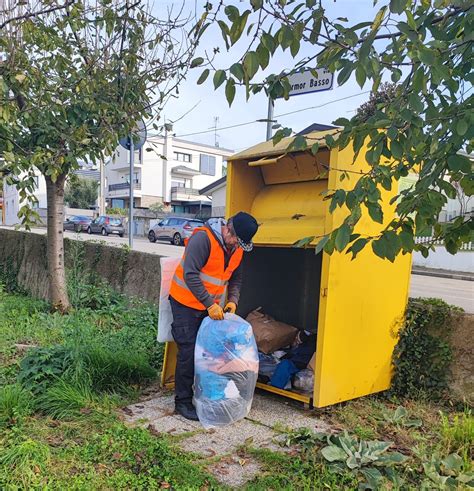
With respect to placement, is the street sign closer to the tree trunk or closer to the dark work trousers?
the tree trunk

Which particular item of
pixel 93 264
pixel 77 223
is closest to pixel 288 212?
pixel 93 264

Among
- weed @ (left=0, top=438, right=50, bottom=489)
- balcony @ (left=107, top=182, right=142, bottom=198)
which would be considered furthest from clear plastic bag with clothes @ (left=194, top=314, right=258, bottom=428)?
balcony @ (left=107, top=182, right=142, bottom=198)

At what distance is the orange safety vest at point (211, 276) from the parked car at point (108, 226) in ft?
90.3

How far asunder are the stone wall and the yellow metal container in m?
2.35

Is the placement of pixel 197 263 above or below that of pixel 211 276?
above

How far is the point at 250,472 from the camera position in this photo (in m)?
2.67

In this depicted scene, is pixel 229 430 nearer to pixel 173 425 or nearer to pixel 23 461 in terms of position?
pixel 173 425

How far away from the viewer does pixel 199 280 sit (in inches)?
133

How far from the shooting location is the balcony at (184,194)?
1837 inches

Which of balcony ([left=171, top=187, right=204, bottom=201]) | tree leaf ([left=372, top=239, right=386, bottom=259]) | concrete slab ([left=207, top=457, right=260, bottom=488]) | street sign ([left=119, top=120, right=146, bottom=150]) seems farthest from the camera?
balcony ([left=171, top=187, right=204, bottom=201])

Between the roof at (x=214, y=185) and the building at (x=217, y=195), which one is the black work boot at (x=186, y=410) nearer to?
the roof at (x=214, y=185)

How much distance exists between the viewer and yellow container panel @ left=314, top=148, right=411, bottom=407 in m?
3.30

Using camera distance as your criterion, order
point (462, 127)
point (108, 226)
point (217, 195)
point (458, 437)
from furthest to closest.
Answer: point (217, 195)
point (108, 226)
point (458, 437)
point (462, 127)

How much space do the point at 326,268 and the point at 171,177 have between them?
46435mm
